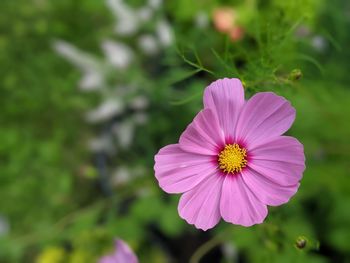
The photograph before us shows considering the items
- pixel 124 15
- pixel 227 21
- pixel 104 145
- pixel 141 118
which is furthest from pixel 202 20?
pixel 104 145

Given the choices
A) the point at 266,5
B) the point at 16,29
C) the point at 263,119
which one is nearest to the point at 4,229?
the point at 16,29

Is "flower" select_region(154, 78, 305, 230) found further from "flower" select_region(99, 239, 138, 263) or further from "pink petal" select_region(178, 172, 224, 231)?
"flower" select_region(99, 239, 138, 263)

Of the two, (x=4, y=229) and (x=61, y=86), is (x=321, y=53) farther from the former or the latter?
(x=4, y=229)

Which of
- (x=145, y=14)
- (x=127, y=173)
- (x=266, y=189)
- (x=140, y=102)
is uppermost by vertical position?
(x=266, y=189)

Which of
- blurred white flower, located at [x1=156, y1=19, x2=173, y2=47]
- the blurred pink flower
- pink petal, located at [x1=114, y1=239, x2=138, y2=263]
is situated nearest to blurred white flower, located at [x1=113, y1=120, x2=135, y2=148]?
blurred white flower, located at [x1=156, y1=19, x2=173, y2=47]

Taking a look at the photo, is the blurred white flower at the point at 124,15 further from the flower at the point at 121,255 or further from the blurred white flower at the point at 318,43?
the flower at the point at 121,255

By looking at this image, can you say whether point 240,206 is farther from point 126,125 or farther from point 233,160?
point 126,125
